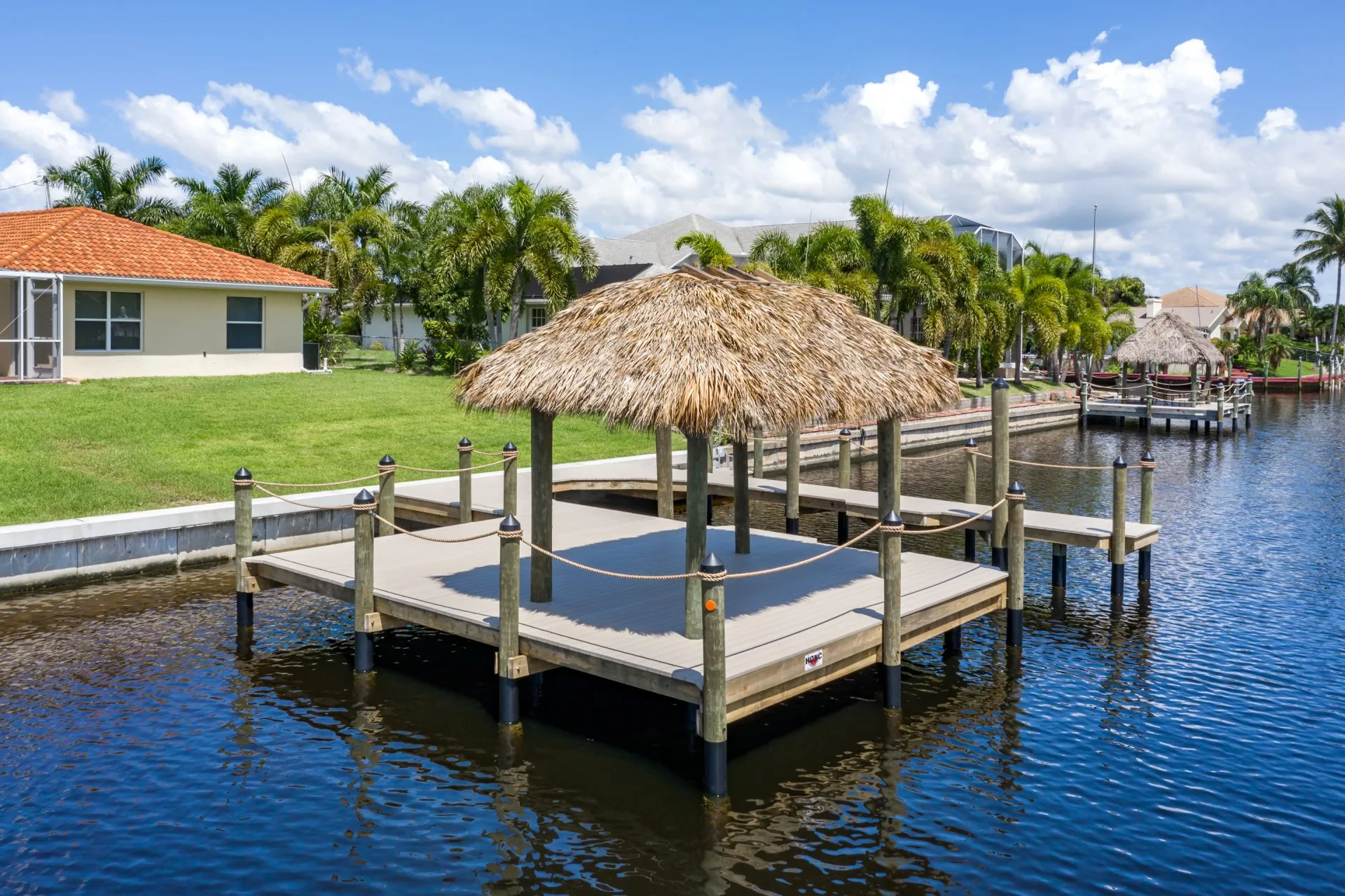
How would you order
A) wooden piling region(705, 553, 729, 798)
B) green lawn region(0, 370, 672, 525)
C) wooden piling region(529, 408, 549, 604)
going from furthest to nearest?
green lawn region(0, 370, 672, 525), wooden piling region(529, 408, 549, 604), wooden piling region(705, 553, 729, 798)

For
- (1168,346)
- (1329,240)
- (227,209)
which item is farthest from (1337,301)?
(227,209)

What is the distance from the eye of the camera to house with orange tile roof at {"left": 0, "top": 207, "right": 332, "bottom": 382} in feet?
90.9

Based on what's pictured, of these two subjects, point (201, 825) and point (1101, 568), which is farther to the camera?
point (1101, 568)

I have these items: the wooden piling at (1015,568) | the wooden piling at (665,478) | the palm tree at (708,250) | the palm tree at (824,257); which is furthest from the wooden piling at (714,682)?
the palm tree at (824,257)

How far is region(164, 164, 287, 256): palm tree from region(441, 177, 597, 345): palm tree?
10.4 meters

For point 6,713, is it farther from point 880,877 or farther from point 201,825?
point 880,877

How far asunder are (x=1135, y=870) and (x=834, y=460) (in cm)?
2433

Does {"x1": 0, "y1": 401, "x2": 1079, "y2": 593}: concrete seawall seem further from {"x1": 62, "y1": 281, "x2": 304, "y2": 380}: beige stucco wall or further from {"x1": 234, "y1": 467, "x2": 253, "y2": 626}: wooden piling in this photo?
{"x1": 62, "y1": 281, "x2": 304, "y2": 380}: beige stucco wall

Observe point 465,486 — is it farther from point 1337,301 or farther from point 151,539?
point 1337,301

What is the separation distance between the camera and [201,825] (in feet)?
28.2

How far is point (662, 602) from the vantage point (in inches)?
459

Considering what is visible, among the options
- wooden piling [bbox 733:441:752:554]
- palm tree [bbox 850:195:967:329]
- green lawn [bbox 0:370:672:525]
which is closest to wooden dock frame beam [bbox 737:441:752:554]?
wooden piling [bbox 733:441:752:554]

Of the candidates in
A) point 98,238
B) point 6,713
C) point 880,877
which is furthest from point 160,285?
point 880,877

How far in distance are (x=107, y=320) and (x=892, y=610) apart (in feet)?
84.4
